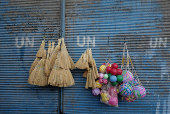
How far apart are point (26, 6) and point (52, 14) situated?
Result: 909 millimetres

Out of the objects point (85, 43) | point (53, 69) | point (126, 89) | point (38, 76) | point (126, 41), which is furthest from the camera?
point (85, 43)

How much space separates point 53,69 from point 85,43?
4.06 ft

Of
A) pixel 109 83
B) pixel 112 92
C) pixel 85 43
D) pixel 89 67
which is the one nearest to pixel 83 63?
pixel 89 67

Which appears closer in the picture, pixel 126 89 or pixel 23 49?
pixel 126 89

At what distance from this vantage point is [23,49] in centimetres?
351

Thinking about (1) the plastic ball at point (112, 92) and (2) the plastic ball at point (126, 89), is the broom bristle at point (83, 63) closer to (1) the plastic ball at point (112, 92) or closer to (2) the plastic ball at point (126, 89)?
(1) the plastic ball at point (112, 92)

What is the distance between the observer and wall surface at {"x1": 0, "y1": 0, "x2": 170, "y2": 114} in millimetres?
3229

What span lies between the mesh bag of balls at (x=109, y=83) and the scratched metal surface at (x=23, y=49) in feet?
4.81

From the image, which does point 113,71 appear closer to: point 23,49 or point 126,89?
point 126,89

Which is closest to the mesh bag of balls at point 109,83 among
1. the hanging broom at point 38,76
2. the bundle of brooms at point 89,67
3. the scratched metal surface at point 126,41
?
the bundle of brooms at point 89,67

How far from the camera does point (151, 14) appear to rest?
10.7 feet

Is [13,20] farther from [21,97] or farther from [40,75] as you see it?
[21,97]

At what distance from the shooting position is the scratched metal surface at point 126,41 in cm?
322

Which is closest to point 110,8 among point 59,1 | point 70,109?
point 59,1
